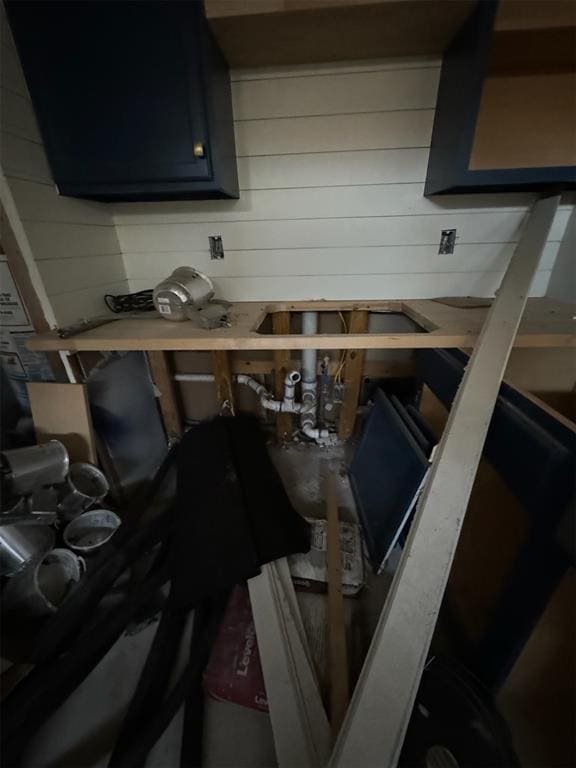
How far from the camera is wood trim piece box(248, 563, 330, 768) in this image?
2.30ft

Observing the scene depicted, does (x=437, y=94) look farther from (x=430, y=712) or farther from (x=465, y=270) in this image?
(x=430, y=712)

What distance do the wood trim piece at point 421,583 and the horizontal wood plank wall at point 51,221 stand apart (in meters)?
1.43

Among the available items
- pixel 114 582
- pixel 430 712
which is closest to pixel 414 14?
pixel 430 712

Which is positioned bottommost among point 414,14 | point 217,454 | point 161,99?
point 217,454

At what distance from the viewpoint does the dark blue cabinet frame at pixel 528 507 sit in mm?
610

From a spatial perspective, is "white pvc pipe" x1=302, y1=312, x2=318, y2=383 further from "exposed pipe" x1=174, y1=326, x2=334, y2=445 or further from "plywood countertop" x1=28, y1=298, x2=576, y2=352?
"plywood countertop" x1=28, y1=298, x2=576, y2=352

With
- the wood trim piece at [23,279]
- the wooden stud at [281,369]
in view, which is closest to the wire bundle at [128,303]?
the wood trim piece at [23,279]

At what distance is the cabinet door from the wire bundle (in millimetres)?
453

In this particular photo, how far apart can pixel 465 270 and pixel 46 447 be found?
6.41ft

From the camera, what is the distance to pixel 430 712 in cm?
69

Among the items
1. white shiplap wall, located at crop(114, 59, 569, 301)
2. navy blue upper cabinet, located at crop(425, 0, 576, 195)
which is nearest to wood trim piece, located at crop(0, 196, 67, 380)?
white shiplap wall, located at crop(114, 59, 569, 301)

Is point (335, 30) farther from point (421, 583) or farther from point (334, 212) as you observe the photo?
point (421, 583)

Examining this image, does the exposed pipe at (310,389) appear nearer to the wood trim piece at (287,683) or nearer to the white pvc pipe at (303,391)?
the white pvc pipe at (303,391)

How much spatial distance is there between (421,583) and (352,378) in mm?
1147
